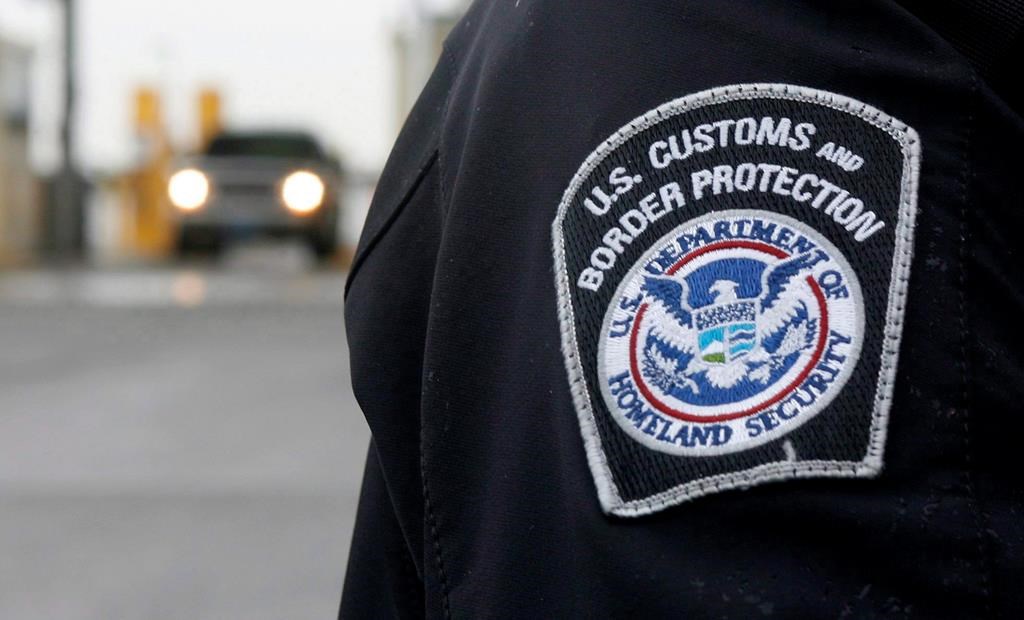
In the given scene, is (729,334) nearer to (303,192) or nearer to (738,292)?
(738,292)

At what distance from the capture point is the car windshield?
1736cm

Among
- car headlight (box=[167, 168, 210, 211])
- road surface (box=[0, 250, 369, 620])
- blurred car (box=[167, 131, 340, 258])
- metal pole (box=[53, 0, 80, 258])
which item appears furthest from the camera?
metal pole (box=[53, 0, 80, 258])

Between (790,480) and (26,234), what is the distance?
57.6ft

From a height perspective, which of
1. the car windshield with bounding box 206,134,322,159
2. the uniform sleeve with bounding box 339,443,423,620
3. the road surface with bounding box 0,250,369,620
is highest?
the car windshield with bounding box 206,134,322,159

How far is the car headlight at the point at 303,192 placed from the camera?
16.2 metres

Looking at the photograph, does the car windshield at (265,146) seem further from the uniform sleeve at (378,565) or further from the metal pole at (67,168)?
the uniform sleeve at (378,565)

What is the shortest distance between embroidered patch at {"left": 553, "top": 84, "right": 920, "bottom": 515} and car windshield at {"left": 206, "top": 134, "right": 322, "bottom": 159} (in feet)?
55.1

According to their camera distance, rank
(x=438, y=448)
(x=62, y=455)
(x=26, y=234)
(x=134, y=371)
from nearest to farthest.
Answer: (x=438, y=448), (x=62, y=455), (x=134, y=371), (x=26, y=234)

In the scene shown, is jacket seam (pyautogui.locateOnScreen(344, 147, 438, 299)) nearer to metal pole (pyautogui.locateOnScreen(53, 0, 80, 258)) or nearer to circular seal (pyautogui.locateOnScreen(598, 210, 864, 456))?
circular seal (pyautogui.locateOnScreen(598, 210, 864, 456))

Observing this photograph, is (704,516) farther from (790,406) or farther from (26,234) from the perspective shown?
(26,234)

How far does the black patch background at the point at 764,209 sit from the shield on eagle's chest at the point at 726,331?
0.12 feet

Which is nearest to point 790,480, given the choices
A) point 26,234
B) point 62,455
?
point 62,455

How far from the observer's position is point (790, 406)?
25.2 inches

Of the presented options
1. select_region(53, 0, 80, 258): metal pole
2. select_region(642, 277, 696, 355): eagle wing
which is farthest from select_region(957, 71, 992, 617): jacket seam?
select_region(53, 0, 80, 258): metal pole
